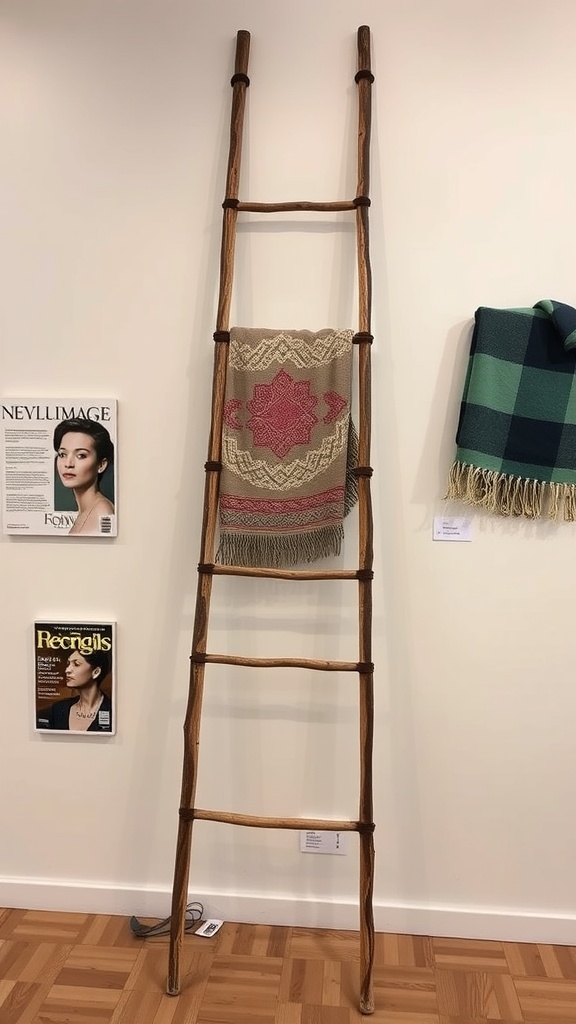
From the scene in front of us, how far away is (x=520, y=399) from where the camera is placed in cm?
196

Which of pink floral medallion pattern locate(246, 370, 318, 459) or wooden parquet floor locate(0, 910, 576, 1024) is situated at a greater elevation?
pink floral medallion pattern locate(246, 370, 318, 459)

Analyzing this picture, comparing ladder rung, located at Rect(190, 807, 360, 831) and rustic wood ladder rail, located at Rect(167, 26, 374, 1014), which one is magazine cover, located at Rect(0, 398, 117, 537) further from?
ladder rung, located at Rect(190, 807, 360, 831)

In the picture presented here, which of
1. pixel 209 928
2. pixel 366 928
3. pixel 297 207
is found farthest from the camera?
Result: pixel 209 928

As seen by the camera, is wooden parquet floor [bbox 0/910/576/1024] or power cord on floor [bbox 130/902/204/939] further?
power cord on floor [bbox 130/902/204/939]

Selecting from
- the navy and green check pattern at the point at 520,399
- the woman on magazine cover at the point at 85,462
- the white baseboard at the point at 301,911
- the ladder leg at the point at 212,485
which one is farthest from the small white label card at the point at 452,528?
the white baseboard at the point at 301,911

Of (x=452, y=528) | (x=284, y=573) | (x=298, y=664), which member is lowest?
(x=298, y=664)

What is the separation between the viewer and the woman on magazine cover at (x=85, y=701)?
6.86 ft

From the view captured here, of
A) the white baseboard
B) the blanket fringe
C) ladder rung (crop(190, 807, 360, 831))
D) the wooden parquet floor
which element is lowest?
the wooden parquet floor

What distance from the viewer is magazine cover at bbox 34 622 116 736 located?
2.09 meters

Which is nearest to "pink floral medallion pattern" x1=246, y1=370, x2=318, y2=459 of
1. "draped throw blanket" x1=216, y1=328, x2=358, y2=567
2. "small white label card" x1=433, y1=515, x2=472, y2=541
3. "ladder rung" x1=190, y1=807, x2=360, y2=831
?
"draped throw blanket" x1=216, y1=328, x2=358, y2=567

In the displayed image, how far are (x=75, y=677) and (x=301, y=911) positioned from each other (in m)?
0.80

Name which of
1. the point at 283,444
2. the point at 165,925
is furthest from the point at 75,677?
the point at 283,444

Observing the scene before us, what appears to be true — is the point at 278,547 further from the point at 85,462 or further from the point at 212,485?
the point at 85,462

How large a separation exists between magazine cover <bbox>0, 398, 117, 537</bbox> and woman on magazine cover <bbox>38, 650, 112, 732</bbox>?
1.02 ft
